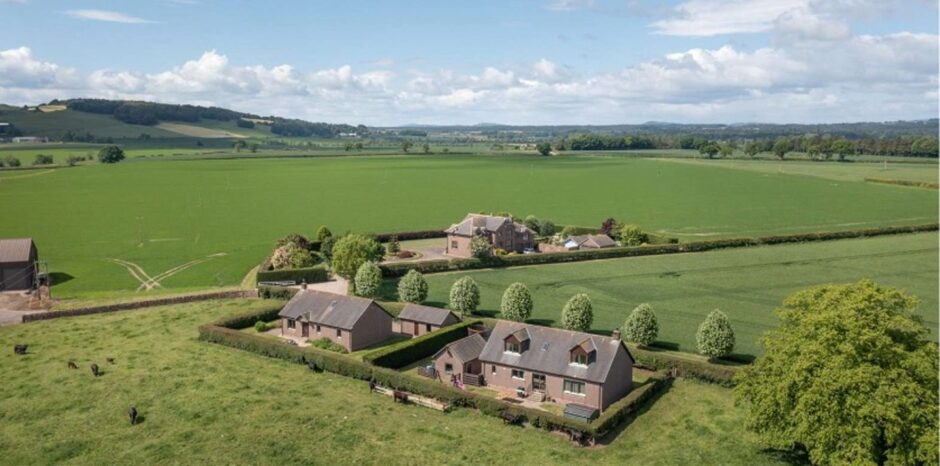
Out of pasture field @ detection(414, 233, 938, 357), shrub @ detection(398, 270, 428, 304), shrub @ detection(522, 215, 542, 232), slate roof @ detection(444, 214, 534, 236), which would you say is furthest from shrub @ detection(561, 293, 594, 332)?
shrub @ detection(522, 215, 542, 232)

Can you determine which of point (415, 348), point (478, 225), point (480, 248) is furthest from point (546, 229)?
point (415, 348)

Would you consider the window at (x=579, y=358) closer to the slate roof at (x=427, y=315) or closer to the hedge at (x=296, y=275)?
the slate roof at (x=427, y=315)

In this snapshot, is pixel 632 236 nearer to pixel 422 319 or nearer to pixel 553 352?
pixel 422 319

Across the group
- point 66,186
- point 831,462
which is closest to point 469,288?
point 831,462

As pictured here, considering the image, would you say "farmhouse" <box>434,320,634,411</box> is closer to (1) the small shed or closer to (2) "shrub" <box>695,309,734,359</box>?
(1) the small shed

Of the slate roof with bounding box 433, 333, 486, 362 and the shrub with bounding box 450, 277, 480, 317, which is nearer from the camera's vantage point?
the slate roof with bounding box 433, 333, 486, 362

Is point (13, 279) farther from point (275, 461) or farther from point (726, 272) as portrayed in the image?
point (726, 272)
